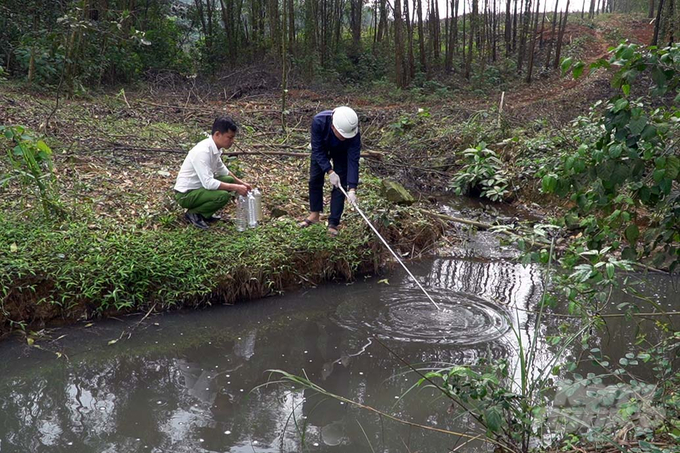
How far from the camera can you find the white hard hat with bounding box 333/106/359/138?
5.38 meters

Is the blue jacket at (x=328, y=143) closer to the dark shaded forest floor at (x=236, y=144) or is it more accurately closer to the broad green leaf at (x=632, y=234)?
the dark shaded forest floor at (x=236, y=144)

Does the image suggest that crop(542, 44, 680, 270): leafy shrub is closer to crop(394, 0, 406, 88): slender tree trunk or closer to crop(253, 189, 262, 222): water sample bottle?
crop(253, 189, 262, 222): water sample bottle

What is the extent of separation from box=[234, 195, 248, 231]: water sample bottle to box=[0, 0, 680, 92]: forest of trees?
7.42 meters

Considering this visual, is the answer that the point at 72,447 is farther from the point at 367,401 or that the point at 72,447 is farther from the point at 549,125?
the point at 549,125

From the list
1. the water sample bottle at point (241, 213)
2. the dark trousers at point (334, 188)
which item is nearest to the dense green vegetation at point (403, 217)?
the water sample bottle at point (241, 213)

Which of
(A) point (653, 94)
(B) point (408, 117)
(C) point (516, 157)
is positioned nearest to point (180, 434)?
(A) point (653, 94)

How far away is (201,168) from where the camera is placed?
550 cm

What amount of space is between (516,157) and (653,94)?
20.4 ft

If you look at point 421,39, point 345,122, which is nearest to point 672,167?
point 345,122

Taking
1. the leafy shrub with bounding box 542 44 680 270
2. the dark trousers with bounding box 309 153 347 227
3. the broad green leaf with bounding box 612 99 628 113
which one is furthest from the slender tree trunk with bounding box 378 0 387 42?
the broad green leaf with bounding box 612 99 628 113

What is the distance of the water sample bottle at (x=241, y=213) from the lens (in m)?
5.80

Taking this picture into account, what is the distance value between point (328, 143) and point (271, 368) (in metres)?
2.37

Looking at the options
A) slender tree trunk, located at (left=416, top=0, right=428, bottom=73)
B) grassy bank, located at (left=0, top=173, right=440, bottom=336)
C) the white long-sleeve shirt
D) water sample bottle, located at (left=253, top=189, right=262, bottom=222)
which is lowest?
grassy bank, located at (left=0, top=173, right=440, bottom=336)

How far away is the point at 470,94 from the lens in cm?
1717
